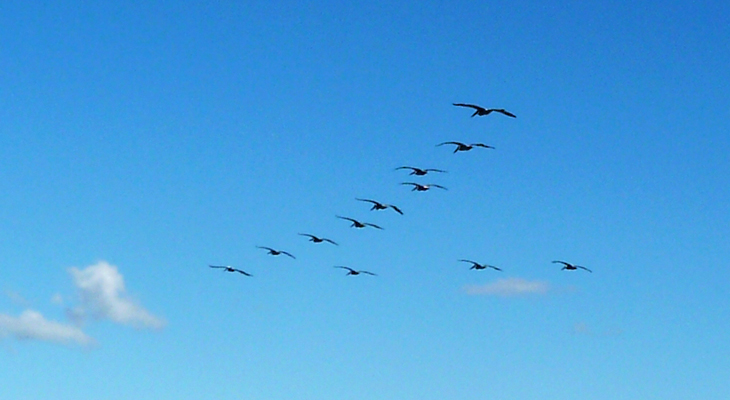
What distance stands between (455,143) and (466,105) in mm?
27698

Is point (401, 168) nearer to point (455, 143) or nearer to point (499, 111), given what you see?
point (455, 143)

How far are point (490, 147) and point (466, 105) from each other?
21.2 metres

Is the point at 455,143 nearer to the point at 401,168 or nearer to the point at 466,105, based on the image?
the point at 401,168

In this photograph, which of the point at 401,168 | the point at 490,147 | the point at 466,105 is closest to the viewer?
the point at 466,105

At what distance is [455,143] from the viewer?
641 ft

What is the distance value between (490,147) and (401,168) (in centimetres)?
1883

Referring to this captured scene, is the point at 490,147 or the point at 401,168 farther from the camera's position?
the point at 401,168

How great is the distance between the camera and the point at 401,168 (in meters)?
200

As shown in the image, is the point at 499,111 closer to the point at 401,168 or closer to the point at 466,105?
the point at 466,105

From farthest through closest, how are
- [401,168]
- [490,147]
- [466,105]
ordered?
[401,168]
[490,147]
[466,105]

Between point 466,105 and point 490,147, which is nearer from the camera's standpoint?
point 466,105

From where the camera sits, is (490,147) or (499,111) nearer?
(499,111)

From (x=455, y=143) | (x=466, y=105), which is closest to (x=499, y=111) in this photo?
(x=466, y=105)

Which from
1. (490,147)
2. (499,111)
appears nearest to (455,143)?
(490,147)
